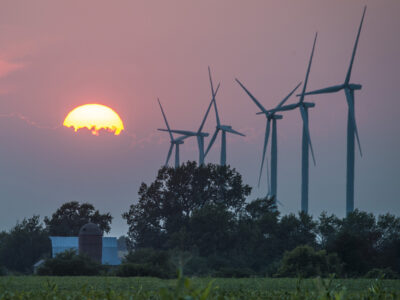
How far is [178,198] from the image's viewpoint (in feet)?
407

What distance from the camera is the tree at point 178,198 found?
391 ft

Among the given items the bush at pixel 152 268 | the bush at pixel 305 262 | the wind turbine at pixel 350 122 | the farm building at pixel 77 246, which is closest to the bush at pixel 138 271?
the bush at pixel 152 268

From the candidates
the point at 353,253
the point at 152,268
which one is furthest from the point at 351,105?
the point at 152,268

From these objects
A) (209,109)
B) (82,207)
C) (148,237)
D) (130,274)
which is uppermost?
(209,109)

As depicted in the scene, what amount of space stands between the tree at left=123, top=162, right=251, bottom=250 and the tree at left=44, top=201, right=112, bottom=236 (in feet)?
103

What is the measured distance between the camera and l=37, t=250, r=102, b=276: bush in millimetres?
69875

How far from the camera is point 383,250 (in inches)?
4035

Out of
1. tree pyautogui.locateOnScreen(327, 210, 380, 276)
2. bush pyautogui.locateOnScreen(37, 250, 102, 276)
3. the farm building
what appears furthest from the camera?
the farm building

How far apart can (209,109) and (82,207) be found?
1726 inches

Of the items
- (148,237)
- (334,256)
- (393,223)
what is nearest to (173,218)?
(148,237)

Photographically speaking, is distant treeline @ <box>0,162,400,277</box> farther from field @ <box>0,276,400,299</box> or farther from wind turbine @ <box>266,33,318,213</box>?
field @ <box>0,276,400,299</box>

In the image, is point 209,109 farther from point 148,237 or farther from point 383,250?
point 383,250

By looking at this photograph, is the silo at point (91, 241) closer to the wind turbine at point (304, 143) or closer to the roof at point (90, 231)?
the roof at point (90, 231)

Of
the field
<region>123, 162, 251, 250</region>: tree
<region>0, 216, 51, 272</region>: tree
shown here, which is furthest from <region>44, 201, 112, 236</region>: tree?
the field
